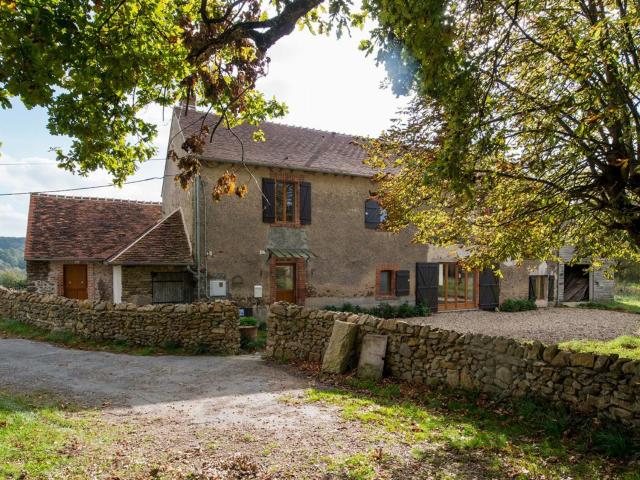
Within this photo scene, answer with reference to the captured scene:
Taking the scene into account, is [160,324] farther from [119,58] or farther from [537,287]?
[537,287]

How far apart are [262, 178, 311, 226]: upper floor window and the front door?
165 cm

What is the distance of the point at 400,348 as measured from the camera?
26.3 ft

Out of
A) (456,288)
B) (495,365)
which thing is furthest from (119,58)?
(456,288)

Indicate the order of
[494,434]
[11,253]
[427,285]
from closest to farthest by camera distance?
[494,434]
[427,285]
[11,253]

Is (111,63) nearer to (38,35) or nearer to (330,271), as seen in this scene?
(38,35)

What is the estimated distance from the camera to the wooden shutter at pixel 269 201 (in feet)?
51.7

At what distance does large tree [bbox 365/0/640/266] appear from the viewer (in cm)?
446

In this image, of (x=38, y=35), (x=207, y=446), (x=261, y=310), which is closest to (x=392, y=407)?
(x=207, y=446)

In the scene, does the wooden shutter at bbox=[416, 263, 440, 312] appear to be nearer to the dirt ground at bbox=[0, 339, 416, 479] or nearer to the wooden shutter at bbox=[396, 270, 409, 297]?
the wooden shutter at bbox=[396, 270, 409, 297]

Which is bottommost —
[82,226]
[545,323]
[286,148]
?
[545,323]

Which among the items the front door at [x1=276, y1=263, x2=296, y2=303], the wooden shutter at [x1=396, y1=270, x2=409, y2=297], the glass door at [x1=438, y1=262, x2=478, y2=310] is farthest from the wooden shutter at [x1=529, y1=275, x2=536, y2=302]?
the front door at [x1=276, y1=263, x2=296, y2=303]

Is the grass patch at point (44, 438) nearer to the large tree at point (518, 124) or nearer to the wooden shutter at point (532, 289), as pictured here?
the large tree at point (518, 124)

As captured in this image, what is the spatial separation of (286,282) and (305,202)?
122 inches

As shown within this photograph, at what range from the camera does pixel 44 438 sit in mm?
4719
